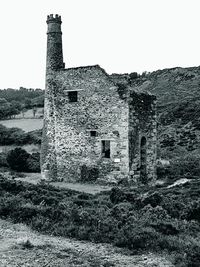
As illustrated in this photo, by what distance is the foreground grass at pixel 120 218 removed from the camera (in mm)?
9742

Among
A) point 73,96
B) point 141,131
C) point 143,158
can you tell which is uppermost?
point 73,96

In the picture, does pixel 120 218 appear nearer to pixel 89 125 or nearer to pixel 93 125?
pixel 93 125

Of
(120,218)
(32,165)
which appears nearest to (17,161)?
(32,165)

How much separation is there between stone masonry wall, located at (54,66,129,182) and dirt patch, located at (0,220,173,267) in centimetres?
1061

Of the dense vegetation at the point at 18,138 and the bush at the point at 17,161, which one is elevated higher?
the dense vegetation at the point at 18,138

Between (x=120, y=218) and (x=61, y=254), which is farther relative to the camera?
(x=120, y=218)

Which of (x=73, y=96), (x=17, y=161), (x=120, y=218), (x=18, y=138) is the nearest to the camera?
(x=120, y=218)

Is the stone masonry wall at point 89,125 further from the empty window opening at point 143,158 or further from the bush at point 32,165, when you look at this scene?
the bush at point 32,165

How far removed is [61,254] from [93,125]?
1309 centimetres

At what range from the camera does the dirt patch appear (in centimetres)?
852

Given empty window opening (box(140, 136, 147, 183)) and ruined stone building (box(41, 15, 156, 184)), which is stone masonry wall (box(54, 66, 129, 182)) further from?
empty window opening (box(140, 136, 147, 183))

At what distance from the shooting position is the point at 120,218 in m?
11.9

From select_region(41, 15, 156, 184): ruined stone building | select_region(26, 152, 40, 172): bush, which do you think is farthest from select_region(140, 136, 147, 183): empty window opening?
select_region(26, 152, 40, 172): bush

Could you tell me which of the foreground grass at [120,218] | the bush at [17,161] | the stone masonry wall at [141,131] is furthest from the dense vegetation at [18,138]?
the foreground grass at [120,218]
